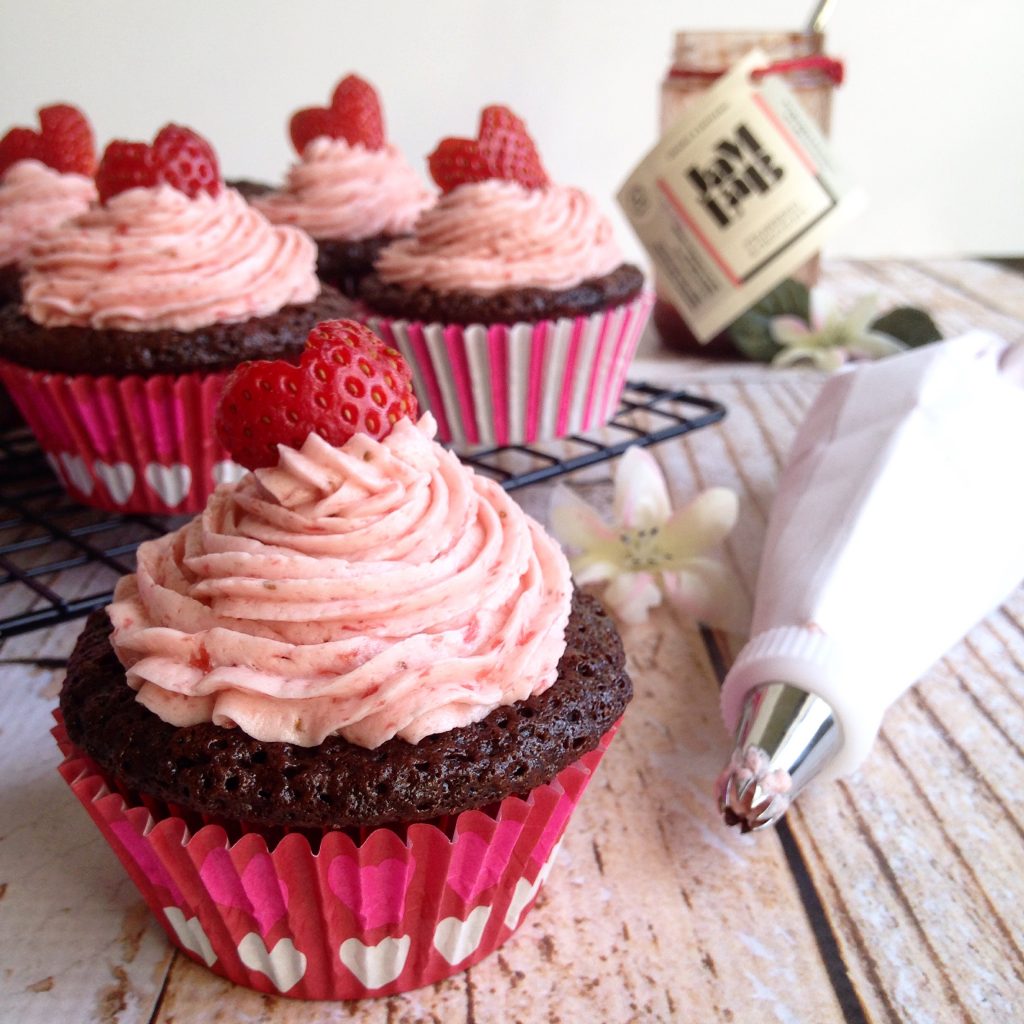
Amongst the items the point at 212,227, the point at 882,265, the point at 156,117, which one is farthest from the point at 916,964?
the point at 156,117

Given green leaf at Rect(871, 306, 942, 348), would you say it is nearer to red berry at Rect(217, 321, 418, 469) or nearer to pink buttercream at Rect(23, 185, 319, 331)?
pink buttercream at Rect(23, 185, 319, 331)

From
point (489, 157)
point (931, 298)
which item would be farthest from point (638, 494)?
point (931, 298)

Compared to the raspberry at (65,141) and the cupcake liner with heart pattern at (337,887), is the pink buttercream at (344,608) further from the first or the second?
the raspberry at (65,141)

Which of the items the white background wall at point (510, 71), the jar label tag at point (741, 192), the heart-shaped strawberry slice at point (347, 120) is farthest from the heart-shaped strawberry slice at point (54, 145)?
the white background wall at point (510, 71)

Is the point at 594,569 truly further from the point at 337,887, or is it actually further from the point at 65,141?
the point at 65,141

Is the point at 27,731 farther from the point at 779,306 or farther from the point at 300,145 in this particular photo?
the point at 779,306

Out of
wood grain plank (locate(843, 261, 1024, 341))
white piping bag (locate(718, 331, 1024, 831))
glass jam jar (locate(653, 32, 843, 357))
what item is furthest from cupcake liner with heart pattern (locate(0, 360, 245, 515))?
wood grain plank (locate(843, 261, 1024, 341))
